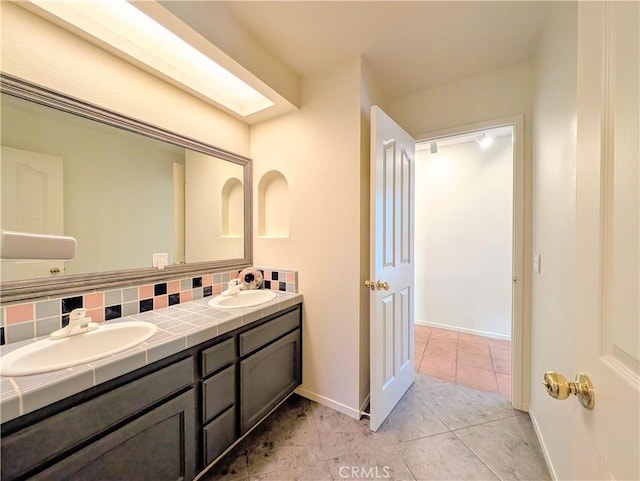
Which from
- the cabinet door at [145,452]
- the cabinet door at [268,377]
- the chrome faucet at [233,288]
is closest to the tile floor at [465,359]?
the cabinet door at [268,377]

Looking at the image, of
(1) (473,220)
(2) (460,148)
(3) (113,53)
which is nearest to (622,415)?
(3) (113,53)

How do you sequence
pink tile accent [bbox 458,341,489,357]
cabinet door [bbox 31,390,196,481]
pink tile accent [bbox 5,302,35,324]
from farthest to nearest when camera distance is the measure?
1. pink tile accent [bbox 458,341,489,357]
2. pink tile accent [bbox 5,302,35,324]
3. cabinet door [bbox 31,390,196,481]

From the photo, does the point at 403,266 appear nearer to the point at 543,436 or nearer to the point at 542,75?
the point at 543,436

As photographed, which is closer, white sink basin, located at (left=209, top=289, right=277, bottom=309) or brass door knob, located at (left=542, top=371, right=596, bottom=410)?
brass door knob, located at (left=542, top=371, right=596, bottom=410)

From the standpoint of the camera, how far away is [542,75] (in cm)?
147

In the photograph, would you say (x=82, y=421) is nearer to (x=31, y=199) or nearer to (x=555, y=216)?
(x=31, y=199)

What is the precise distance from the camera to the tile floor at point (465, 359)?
216 centimetres

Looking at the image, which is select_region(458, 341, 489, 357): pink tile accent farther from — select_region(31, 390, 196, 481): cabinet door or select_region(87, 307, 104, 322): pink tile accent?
select_region(87, 307, 104, 322): pink tile accent

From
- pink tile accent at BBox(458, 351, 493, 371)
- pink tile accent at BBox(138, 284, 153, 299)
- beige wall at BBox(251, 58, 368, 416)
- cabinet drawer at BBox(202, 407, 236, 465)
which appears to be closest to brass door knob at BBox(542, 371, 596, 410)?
beige wall at BBox(251, 58, 368, 416)

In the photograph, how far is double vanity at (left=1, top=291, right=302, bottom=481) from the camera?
30.0 inches

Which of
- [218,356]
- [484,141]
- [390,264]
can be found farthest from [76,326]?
[484,141]

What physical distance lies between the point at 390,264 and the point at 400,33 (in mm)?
1451

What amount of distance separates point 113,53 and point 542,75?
2.43 meters
